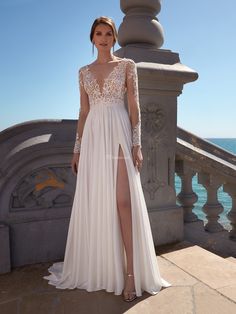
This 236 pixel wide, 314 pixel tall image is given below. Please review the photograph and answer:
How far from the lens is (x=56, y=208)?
3211 millimetres

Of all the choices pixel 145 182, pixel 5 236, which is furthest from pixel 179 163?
pixel 5 236

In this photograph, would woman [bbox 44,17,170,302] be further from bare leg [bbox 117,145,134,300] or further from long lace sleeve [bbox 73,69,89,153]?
long lace sleeve [bbox 73,69,89,153]

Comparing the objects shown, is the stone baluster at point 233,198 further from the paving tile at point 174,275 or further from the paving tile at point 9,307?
the paving tile at point 9,307

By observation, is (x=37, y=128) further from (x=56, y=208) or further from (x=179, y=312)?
(x=179, y=312)

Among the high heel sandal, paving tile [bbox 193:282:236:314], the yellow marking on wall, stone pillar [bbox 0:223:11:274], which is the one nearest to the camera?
paving tile [bbox 193:282:236:314]

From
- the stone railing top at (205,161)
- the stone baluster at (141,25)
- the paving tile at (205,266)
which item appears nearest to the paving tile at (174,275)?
the paving tile at (205,266)

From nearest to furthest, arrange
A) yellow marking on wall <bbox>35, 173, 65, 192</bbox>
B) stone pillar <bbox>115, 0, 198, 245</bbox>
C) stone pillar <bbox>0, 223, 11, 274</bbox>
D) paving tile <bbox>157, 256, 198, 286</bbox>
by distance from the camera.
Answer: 1. paving tile <bbox>157, 256, 198, 286</bbox>
2. stone pillar <bbox>0, 223, 11, 274</bbox>
3. yellow marking on wall <bbox>35, 173, 65, 192</bbox>
4. stone pillar <bbox>115, 0, 198, 245</bbox>

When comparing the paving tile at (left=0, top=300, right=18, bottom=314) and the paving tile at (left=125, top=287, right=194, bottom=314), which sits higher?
the paving tile at (left=125, top=287, right=194, bottom=314)

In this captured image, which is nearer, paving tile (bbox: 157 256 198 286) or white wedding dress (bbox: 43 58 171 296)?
white wedding dress (bbox: 43 58 171 296)

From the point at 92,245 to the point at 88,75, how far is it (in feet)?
4.79

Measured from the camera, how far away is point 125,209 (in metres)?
2.54

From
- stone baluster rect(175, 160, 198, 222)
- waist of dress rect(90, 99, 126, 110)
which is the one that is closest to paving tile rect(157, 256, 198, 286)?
stone baluster rect(175, 160, 198, 222)

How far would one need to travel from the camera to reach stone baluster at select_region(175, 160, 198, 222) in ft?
12.5

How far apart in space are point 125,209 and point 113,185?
0.72ft
